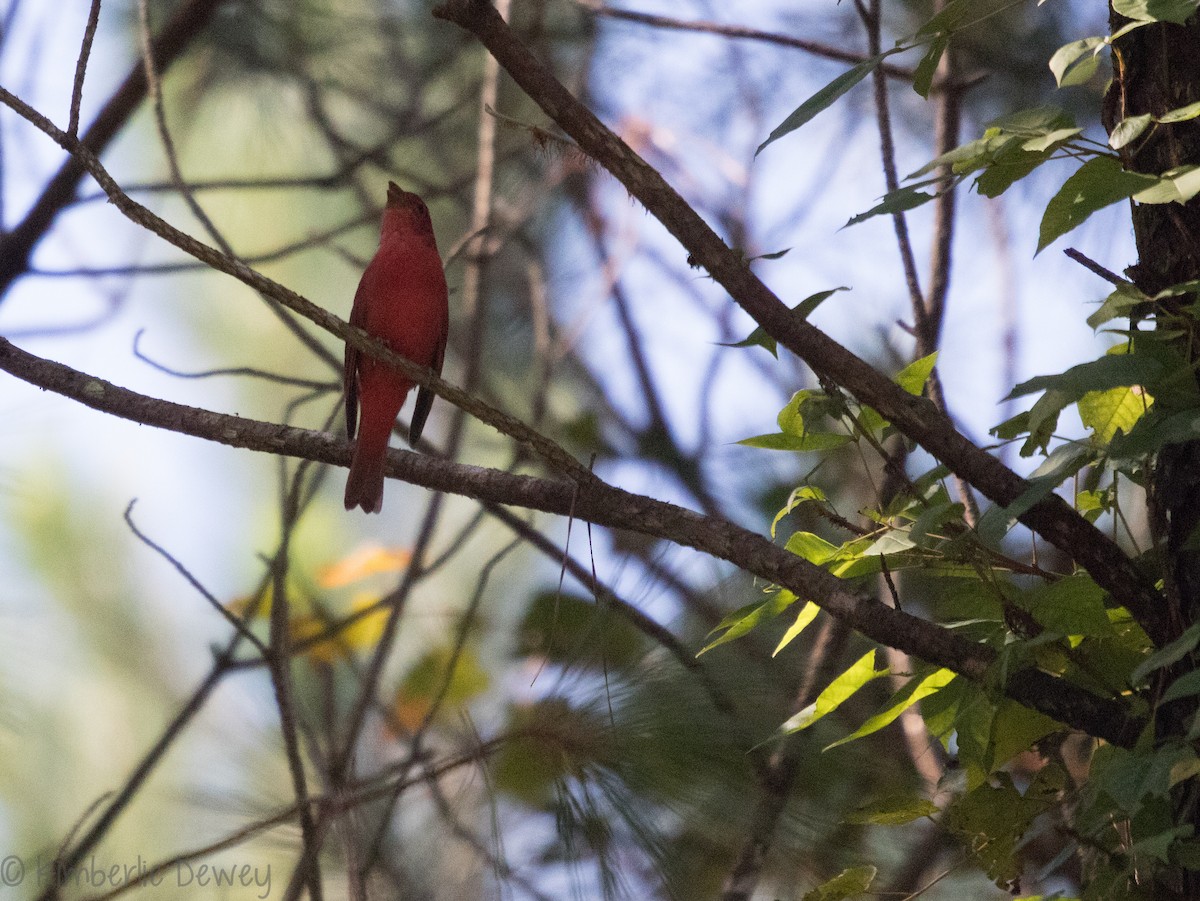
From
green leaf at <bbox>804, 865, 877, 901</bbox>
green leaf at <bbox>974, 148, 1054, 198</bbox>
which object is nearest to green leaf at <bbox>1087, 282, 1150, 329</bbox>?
green leaf at <bbox>974, 148, 1054, 198</bbox>

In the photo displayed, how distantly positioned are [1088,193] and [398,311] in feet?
8.96

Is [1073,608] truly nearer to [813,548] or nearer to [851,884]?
[813,548]

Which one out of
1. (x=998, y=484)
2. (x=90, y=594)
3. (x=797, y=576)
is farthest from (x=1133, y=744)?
(x=90, y=594)

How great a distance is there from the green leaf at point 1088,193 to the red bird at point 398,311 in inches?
96.4

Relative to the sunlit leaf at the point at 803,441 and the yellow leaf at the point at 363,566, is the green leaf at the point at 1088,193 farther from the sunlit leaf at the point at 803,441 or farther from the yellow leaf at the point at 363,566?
the yellow leaf at the point at 363,566

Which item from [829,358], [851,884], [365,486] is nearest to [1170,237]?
[829,358]

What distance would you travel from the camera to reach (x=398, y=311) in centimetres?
380

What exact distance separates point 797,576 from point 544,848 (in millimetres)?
1046

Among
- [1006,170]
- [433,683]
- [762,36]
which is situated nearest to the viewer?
[1006,170]

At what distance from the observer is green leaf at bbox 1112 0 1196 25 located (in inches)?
50.9

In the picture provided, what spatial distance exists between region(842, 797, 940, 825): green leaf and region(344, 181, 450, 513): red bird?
2.17m

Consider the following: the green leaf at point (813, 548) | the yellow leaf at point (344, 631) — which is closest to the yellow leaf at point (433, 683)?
the yellow leaf at point (344, 631)

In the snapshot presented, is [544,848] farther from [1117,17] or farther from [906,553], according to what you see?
[1117,17]

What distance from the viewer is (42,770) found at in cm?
386
